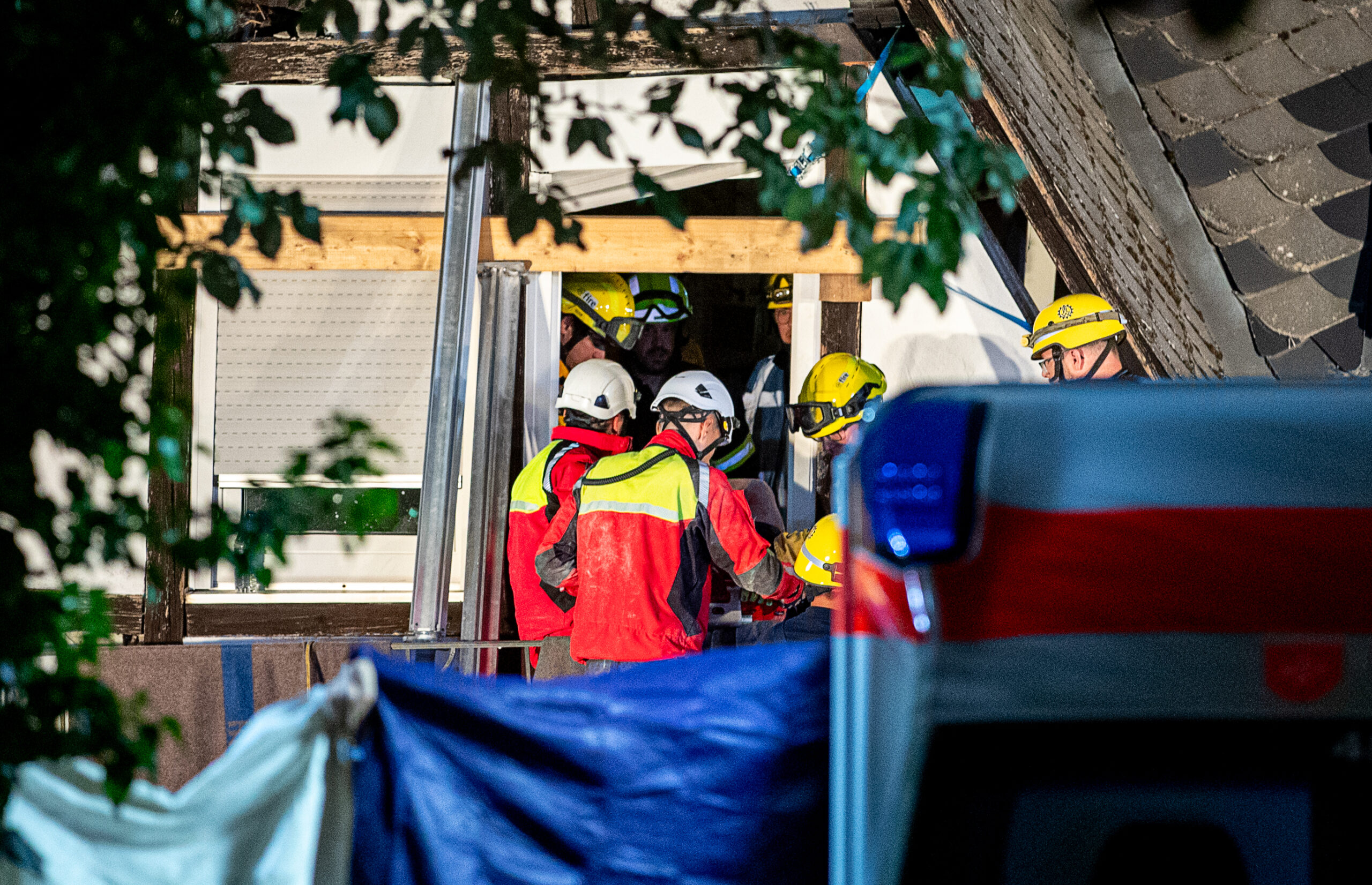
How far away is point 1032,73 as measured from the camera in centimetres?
508

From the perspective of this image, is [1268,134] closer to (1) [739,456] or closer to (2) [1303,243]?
(2) [1303,243]

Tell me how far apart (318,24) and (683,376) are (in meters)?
4.17

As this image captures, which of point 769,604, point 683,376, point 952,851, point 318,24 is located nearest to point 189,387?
point 683,376

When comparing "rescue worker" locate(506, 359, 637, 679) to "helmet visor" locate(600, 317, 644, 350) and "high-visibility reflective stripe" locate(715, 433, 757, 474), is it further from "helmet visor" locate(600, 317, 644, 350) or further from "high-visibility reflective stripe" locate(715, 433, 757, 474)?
"high-visibility reflective stripe" locate(715, 433, 757, 474)

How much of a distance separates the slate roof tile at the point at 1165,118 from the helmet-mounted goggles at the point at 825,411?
1.86m

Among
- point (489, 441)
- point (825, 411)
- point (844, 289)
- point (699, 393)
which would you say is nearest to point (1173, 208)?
point (844, 289)

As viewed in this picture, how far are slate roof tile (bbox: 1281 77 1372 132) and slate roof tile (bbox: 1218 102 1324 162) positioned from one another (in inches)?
1.3

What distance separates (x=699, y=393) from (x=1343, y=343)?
2.90 m

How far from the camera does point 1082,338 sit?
521 centimetres

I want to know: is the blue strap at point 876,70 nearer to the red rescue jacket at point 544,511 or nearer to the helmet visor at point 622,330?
the helmet visor at point 622,330

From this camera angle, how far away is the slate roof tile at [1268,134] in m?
5.29

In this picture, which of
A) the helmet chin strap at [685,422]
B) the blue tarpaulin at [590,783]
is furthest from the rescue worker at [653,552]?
the blue tarpaulin at [590,783]

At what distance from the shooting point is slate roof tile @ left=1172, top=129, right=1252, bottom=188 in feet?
17.4

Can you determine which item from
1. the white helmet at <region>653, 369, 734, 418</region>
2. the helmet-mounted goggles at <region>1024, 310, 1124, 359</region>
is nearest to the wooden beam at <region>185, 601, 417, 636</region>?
the white helmet at <region>653, 369, 734, 418</region>
